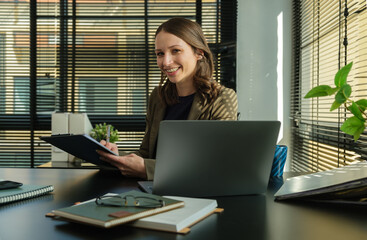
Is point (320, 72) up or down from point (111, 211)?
up

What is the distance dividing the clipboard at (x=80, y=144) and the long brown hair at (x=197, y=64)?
0.62 m

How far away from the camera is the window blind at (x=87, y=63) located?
12.0 ft

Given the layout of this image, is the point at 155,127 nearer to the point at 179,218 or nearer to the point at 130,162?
the point at 130,162

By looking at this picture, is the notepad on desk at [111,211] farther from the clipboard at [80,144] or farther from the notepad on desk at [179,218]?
the clipboard at [80,144]

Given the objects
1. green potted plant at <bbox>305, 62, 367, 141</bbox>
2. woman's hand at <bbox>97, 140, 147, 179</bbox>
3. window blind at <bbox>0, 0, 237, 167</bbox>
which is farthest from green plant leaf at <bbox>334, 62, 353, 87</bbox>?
window blind at <bbox>0, 0, 237, 167</bbox>

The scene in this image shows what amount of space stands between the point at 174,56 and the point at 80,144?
0.71 metres

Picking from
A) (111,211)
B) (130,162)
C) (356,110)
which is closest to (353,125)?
(356,110)

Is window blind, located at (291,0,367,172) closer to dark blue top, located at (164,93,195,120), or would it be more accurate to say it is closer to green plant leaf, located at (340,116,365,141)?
dark blue top, located at (164,93,195,120)

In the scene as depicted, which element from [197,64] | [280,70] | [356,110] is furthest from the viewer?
[280,70]

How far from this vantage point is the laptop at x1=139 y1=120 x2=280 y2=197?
95 cm

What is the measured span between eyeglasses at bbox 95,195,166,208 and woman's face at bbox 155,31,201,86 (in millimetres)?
1066

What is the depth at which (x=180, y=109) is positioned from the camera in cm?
196

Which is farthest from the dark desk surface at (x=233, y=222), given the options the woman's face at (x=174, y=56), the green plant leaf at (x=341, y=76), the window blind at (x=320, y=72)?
the window blind at (x=320, y=72)

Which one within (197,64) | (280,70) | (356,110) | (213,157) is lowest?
(213,157)
